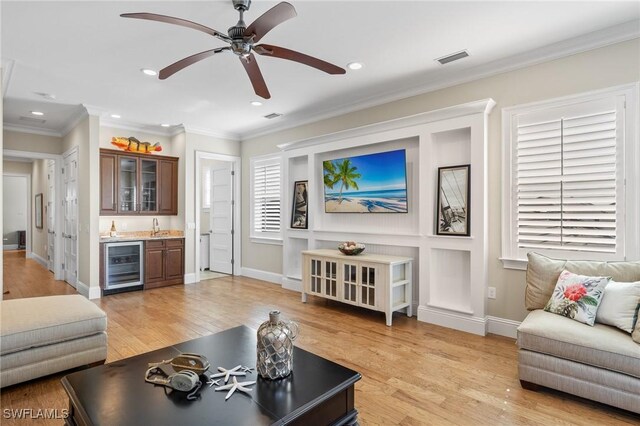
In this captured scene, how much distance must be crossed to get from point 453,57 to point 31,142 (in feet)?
23.3

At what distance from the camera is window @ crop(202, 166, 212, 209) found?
797cm

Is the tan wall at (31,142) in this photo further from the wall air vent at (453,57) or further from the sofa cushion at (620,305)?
the sofa cushion at (620,305)

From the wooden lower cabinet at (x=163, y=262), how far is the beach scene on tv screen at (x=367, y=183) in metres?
2.93

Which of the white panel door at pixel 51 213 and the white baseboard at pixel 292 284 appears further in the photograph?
the white panel door at pixel 51 213

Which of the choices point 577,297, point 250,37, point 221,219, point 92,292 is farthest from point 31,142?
point 577,297

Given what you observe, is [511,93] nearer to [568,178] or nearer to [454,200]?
[568,178]

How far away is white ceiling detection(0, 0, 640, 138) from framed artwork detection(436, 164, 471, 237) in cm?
106

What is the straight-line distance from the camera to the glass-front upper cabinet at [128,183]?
5801mm

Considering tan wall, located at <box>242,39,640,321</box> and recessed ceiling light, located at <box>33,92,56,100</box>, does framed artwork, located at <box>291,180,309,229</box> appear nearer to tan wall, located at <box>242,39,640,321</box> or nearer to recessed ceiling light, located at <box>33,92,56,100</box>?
tan wall, located at <box>242,39,640,321</box>

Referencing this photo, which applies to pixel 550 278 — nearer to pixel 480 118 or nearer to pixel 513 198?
pixel 513 198

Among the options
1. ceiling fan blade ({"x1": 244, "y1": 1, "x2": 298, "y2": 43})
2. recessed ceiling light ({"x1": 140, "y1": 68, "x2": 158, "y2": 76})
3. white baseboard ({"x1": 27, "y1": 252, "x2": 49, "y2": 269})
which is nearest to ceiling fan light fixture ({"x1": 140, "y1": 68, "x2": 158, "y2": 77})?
recessed ceiling light ({"x1": 140, "y1": 68, "x2": 158, "y2": 76})

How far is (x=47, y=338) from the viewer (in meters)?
2.50

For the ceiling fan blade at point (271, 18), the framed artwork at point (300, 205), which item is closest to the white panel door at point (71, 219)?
the framed artwork at point (300, 205)

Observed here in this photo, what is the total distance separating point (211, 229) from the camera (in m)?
7.38
